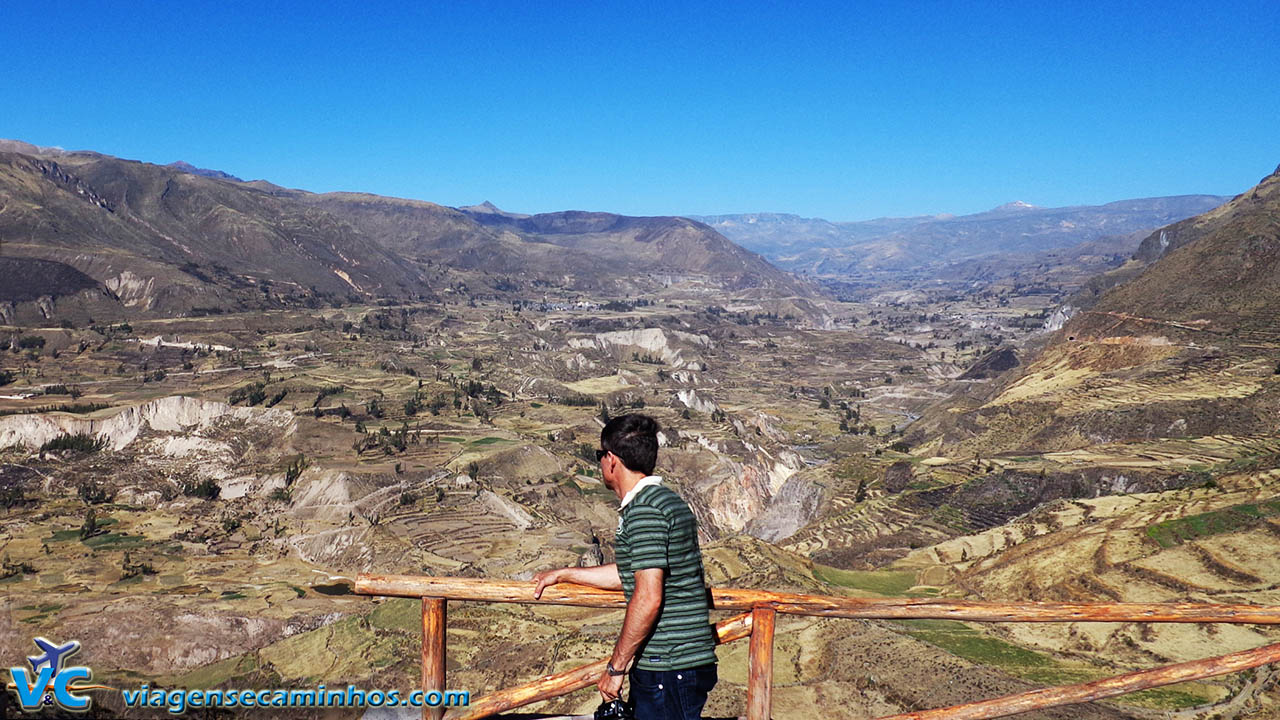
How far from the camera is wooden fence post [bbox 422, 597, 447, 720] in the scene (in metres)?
5.10

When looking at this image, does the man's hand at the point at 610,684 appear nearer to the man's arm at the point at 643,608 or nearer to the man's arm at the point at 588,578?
the man's arm at the point at 643,608

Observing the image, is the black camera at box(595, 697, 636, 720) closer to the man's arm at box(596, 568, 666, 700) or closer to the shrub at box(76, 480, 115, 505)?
the man's arm at box(596, 568, 666, 700)

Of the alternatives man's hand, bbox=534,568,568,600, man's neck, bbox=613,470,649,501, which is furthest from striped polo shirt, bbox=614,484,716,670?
man's hand, bbox=534,568,568,600

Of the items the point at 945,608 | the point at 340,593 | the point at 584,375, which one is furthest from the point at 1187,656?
the point at 584,375

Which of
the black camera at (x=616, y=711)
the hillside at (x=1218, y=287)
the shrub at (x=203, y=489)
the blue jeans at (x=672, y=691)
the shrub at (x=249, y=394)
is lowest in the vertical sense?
the shrub at (x=203, y=489)

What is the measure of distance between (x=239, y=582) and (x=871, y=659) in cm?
2589

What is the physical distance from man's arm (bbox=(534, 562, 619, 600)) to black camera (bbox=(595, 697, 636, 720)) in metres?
0.68

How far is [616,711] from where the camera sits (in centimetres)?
466

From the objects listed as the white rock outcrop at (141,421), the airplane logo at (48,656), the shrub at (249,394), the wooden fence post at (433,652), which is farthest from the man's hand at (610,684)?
the shrub at (249,394)

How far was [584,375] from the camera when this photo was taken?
331ft

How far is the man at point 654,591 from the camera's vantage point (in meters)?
4.23

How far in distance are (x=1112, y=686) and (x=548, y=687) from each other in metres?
4.10

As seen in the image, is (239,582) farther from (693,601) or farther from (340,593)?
(693,601)

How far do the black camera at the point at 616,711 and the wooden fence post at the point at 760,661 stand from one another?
2.66ft
